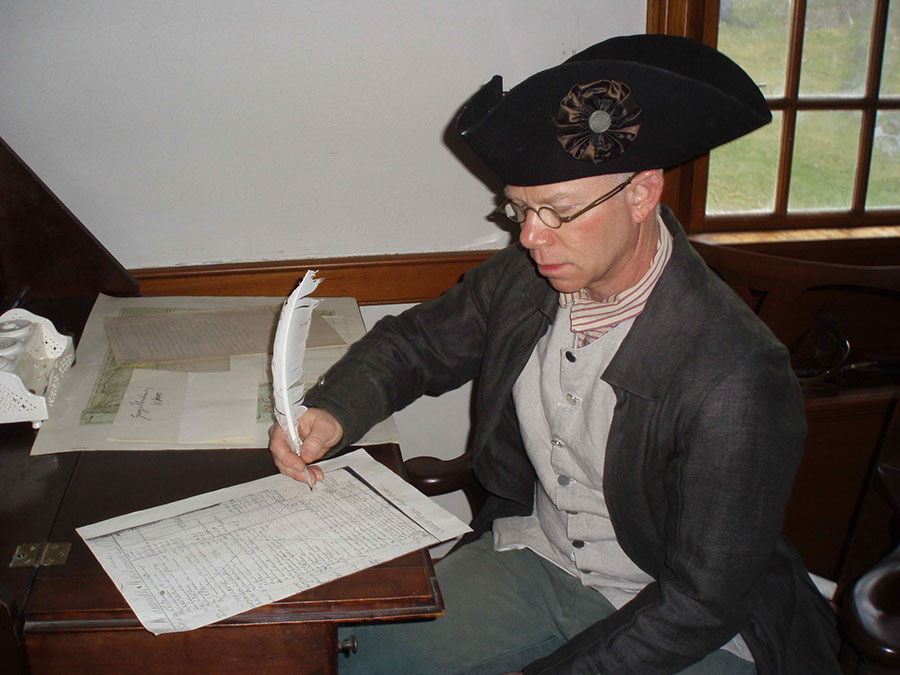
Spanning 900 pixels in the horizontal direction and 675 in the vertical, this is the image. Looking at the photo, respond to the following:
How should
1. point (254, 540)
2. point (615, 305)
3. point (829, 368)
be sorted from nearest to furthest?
point (254, 540) < point (615, 305) < point (829, 368)

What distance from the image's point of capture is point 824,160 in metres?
2.42

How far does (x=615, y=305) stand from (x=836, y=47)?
1.49 meters

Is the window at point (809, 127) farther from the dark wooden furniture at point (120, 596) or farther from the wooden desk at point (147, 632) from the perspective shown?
the wooden desk at point (147, 632)

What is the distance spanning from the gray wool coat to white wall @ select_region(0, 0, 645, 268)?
2.35 ft

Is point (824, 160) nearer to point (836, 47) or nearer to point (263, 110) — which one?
point (836, 47)

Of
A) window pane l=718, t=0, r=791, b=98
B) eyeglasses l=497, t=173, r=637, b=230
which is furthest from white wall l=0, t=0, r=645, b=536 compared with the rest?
eyeglasses l=497, t=173, r=637, b=230

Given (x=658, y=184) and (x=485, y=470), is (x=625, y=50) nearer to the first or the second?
(x=658, y=184)

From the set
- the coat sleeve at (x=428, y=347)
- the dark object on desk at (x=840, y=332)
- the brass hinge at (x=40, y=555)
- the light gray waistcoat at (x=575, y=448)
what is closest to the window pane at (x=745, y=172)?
the dark object on desk at (x=840, y=332)

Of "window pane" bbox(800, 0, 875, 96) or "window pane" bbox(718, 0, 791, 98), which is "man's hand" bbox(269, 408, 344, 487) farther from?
"window pane" bbox(800, 0, 875, 96)

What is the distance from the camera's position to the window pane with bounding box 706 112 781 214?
2.37 m

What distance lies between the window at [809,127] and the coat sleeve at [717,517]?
49.2 inches

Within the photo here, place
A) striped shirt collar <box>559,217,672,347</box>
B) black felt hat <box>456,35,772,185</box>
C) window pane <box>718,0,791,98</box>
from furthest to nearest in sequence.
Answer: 1. window pane <box>718,0,791,98</box>
2. striped shirt collar <box>559,217,672,347</box>
3. black felt hat <box>456,35,772,185</box>

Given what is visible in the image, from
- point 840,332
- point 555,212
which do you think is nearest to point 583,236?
point 555,212

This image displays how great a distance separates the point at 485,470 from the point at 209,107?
3.65ft
